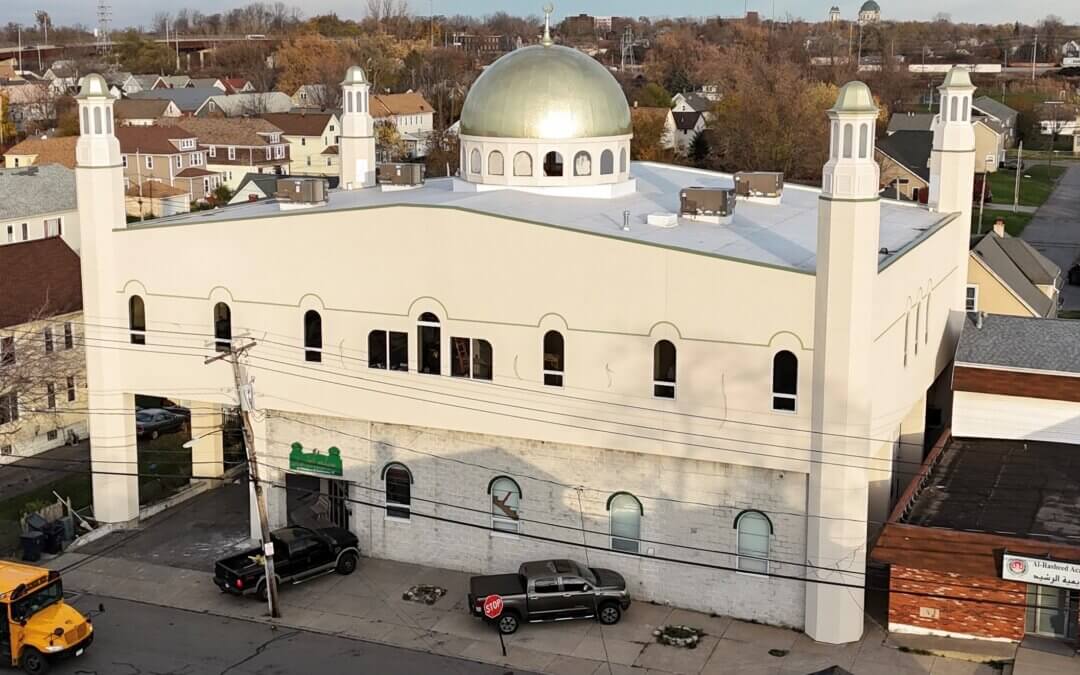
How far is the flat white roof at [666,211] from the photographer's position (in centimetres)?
2928

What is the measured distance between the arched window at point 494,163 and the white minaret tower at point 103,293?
30.8 ft

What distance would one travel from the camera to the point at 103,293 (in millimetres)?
33375

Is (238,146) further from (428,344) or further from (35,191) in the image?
(428,344)

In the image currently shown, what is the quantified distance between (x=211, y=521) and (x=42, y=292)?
12941 millimetres

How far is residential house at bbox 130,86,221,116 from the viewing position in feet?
460

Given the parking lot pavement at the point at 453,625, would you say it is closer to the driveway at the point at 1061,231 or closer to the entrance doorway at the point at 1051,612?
the entrance doorway at the point at 1051,612

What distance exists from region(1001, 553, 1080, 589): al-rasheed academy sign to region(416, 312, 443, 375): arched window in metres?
12.9

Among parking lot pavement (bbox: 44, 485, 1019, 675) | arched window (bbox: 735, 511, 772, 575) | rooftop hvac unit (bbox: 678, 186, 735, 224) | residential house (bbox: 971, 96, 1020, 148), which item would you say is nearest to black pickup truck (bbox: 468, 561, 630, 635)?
parking lot pavement (bbox: 44, 485, 1019, 675)

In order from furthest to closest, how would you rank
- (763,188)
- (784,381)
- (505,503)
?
1. (763,188)
2. (505,503)
3. (784,381)

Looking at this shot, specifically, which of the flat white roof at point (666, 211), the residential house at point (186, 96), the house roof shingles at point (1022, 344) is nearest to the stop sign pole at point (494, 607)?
→ the flat white roof at point (666, 211)

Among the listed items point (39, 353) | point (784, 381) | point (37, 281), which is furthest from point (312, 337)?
point (37, 281)

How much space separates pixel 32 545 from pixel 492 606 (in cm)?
1232

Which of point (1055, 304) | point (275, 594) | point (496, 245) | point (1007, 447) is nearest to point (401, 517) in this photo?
point (275, 594)

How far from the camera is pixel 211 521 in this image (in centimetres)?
3466
